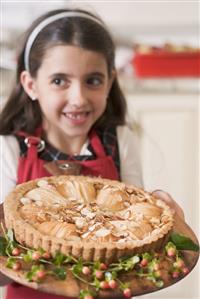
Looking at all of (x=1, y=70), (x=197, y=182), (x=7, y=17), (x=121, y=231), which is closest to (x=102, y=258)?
(x=121, y=231)

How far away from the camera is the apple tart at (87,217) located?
604 mm

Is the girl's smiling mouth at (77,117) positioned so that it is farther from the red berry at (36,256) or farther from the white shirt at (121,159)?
the red berry at (36,256)

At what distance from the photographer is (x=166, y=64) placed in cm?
175

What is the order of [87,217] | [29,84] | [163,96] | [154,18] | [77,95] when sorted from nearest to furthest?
[87,217]
[77,95]
[29,84]
[163,96]
[154,18]

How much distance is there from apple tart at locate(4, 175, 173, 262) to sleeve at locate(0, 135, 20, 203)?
12 centimetres

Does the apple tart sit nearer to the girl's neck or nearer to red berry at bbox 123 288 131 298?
red berry at bbox 123 288 131 298

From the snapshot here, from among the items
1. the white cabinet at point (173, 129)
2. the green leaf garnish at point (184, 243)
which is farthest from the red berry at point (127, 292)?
the white cabinet at point (173, 129)

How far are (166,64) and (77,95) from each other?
0.98m

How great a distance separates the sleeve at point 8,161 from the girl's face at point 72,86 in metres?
0.08

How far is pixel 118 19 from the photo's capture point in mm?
1912

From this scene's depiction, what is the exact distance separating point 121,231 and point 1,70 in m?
0.62

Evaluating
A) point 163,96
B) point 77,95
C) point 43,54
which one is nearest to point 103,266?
point 77,95

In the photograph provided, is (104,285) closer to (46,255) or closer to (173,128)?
(46,255)

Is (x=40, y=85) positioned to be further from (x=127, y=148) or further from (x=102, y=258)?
(x=102, y=258)
